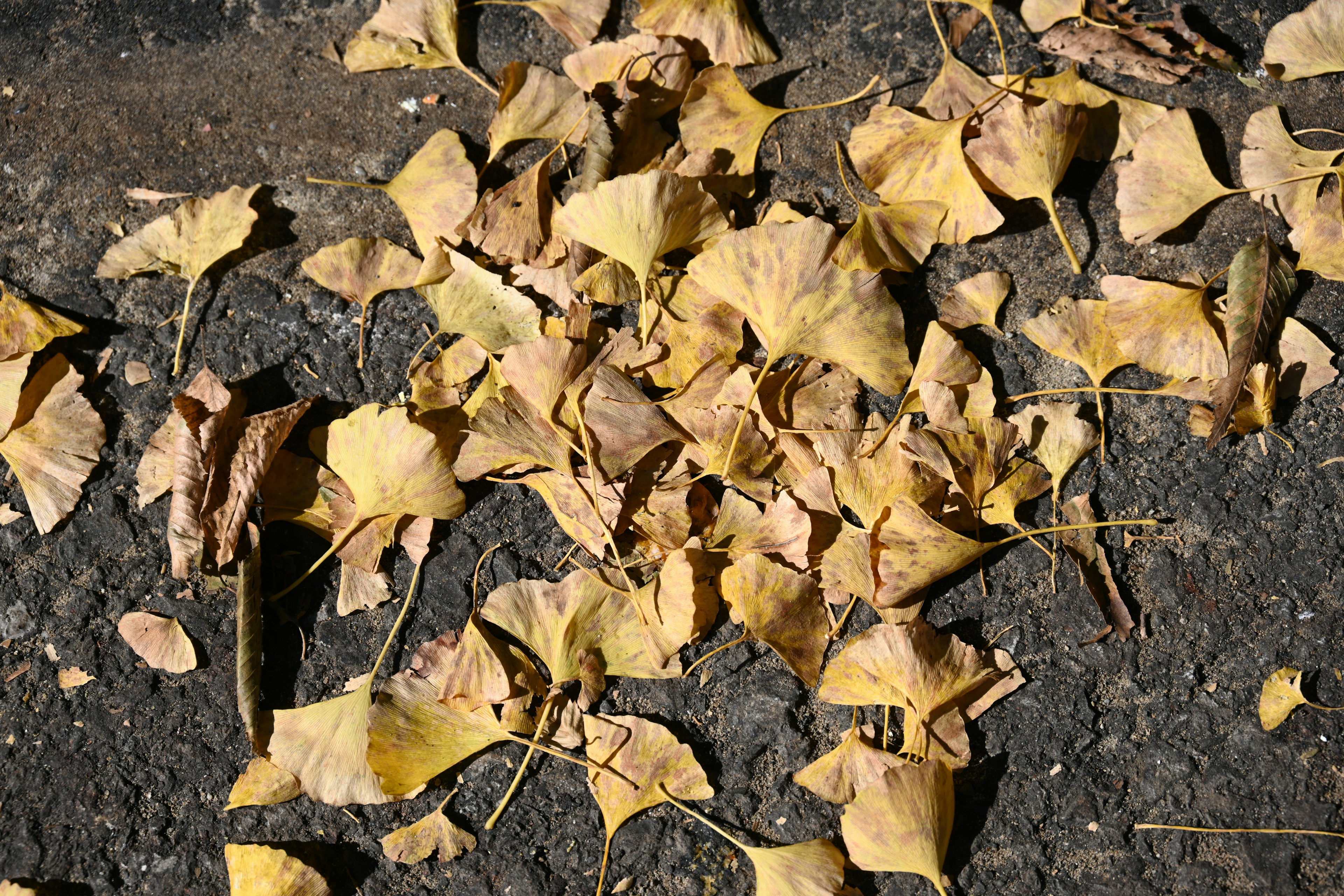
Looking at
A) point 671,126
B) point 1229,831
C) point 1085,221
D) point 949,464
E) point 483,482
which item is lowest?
point 1229,831

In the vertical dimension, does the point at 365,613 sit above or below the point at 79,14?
below

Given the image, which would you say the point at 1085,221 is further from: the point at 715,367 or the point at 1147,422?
the point at 715,367

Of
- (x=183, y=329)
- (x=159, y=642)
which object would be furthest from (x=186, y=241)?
(x=159, y=642)

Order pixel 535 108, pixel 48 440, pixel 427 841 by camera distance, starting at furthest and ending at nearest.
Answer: pixel 535 108 → pixel 48 440 → pixel 427 841

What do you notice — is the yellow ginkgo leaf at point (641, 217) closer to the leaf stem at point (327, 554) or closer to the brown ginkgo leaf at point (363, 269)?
the brown ginkgo leaf at point (363, 269)

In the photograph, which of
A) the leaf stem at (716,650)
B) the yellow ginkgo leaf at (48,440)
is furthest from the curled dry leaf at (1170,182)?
the yellow ginkgo leaf at (48,440)

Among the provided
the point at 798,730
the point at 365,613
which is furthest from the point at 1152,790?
the point at 365,613

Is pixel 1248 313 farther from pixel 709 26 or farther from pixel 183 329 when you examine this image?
pixel 183 329
